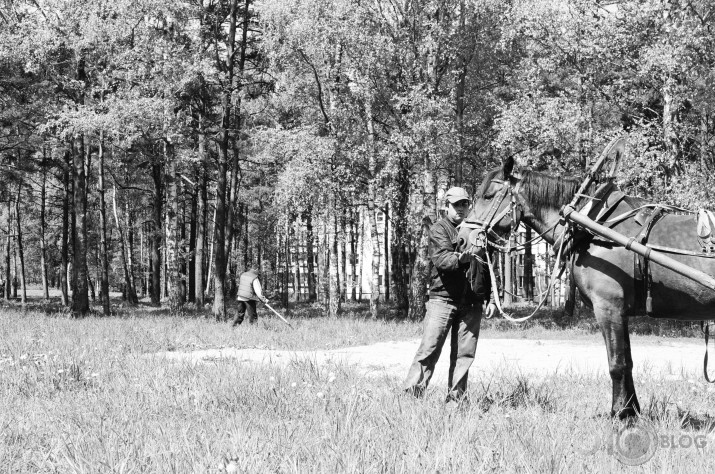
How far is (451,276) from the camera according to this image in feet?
21.6

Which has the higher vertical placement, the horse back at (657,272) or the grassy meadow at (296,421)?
the horse back at (657,272)

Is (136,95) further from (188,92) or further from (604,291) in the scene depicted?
(604,291)

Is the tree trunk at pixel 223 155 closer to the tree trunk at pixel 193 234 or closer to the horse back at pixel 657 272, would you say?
the tree trunk at pixel 193 234

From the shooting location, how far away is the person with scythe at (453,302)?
21.0 feet

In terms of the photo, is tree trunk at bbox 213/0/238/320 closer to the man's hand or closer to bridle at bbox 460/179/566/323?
the man's hand

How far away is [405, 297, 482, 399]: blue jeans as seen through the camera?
21.1ft

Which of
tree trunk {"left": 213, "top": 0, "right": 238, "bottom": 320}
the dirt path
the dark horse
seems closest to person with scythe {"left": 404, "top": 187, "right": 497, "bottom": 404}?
the dark horse

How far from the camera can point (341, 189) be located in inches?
852

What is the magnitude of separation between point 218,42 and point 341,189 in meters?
6.83

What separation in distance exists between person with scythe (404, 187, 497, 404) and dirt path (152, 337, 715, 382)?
196cm

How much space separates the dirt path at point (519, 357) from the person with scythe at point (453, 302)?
77.2 inches

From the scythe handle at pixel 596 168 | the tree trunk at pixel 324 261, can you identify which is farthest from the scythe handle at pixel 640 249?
the tree trunk at pixel 324 261

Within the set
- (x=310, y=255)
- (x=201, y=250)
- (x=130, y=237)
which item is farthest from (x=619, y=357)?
(x=130, y=237)

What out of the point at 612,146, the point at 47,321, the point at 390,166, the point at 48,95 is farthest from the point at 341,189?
the point at 612,146
